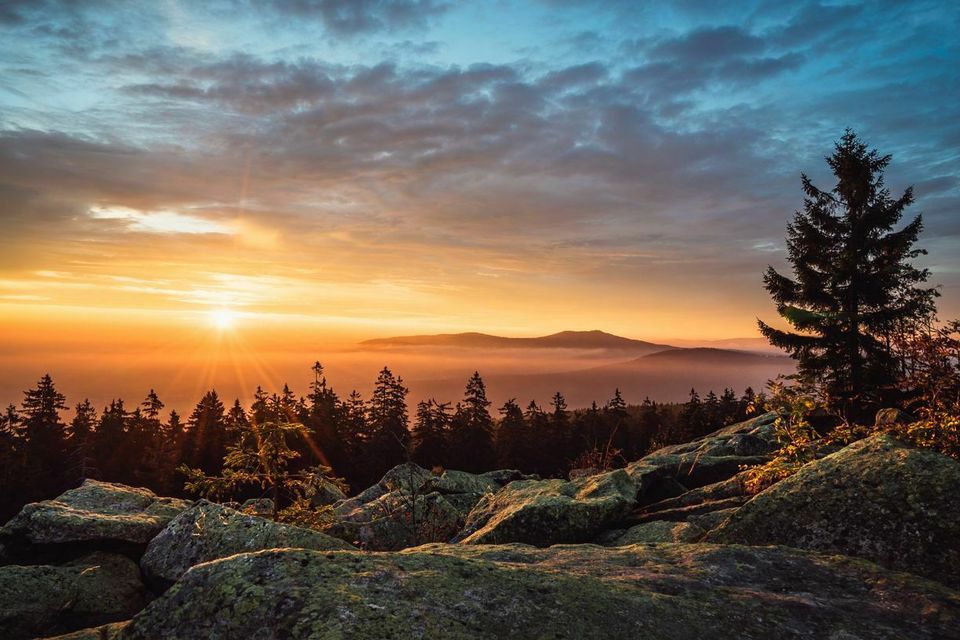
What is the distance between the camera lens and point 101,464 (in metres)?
65.6

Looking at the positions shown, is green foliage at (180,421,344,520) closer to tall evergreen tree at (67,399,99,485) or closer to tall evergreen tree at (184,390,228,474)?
tall evergreen tree at (67,399,99,485)

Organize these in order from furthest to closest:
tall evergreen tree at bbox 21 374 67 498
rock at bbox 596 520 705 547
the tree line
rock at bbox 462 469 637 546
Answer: the tree line < tall evergreen tree at bbox 21 374 67 498 < rock at bbox 462 469 637 546 < rock at bbox 596 520 705 547

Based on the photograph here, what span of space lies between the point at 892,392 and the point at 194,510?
31.9m

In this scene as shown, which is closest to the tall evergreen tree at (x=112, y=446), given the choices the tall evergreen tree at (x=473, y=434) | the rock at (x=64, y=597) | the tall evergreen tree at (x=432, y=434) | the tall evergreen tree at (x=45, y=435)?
the tall evergreen tree at (x=45, y=435)

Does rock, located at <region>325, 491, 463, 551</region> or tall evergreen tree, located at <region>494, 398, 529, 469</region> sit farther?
tall evergreen tree, located at <region>494, 398, 529, 469</region>

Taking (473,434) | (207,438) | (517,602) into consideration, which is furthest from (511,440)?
(517,602)

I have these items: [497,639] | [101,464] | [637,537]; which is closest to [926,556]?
[637,537]

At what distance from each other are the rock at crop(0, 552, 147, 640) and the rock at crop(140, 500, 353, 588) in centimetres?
47

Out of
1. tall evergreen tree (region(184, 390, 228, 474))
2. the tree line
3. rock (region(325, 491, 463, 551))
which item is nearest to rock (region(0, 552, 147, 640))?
rock (region(325, 491, 463, 551))

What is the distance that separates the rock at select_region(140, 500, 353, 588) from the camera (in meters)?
8.87

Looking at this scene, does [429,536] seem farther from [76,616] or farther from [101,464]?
[101,464]

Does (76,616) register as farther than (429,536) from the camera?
No

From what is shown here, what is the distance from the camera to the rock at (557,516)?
399 inches

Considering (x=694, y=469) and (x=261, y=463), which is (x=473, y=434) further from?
(x=261, y=463)
